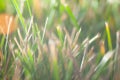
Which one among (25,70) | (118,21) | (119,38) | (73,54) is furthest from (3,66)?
(118,21)

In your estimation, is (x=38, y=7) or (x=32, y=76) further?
(x=38, y=7)

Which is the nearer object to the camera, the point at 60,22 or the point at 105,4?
the point at 60,22

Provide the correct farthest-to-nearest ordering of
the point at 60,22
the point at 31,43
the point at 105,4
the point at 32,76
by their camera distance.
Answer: the point at 105,4 < the point at 60,22 < the point at 31,43 < the point at 32,76

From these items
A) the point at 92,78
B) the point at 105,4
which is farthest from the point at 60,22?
the point at 92,78

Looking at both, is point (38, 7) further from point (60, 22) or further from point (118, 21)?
point (118, 21)

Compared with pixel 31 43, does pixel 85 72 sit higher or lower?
lower

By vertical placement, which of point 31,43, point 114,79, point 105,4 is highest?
point 105,4

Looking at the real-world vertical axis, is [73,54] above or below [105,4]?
below

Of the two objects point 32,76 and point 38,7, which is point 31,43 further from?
point 38,7

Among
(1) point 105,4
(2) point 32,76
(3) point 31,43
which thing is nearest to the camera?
(2) point 32,76
